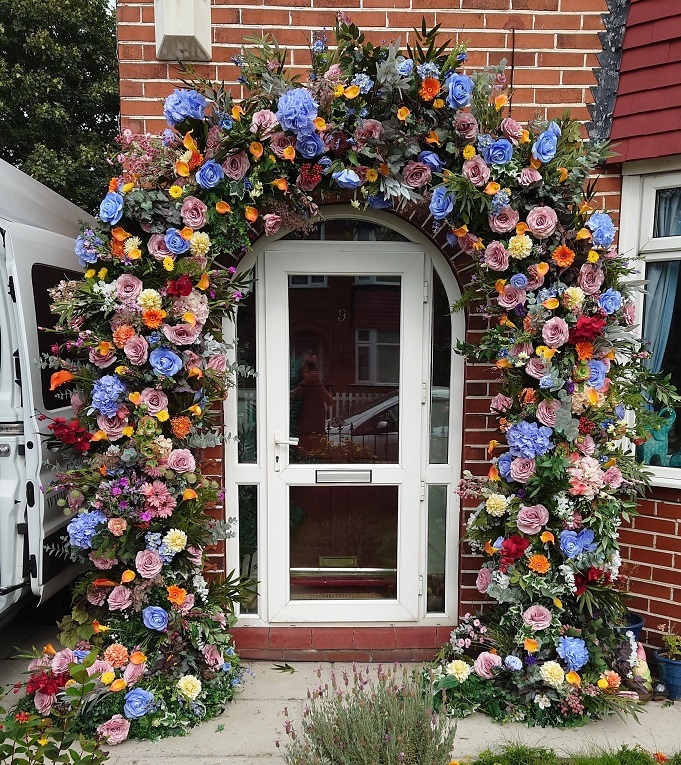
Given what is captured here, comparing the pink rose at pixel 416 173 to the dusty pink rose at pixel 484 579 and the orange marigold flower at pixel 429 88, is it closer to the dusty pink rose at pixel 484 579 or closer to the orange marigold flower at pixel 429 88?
the orange marigold flower at pixel 429 88

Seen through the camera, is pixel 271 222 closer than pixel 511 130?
No

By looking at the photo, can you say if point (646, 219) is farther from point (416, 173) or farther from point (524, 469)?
point (524, 469)

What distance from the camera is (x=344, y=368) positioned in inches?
133

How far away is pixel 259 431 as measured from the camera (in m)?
3.37

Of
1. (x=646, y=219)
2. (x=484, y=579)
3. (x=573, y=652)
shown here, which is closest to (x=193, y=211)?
(x=484, y=579)

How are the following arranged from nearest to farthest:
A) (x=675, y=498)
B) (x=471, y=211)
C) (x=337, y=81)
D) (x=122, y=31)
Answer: (x=337, y=81) → (x=471, y=211) → (x=122, y=31) → (x=675, y=498)

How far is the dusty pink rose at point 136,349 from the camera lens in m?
2.68

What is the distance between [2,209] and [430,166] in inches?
95.6

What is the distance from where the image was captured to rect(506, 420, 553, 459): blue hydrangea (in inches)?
109

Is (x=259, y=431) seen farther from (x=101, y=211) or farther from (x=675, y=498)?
(x=675, y=498)

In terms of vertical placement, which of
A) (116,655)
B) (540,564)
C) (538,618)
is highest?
(540,564)

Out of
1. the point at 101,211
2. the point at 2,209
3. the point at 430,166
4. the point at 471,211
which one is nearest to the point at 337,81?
the point at 430,166

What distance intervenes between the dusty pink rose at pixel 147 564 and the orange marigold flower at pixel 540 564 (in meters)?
1.86

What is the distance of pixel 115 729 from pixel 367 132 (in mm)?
3054
